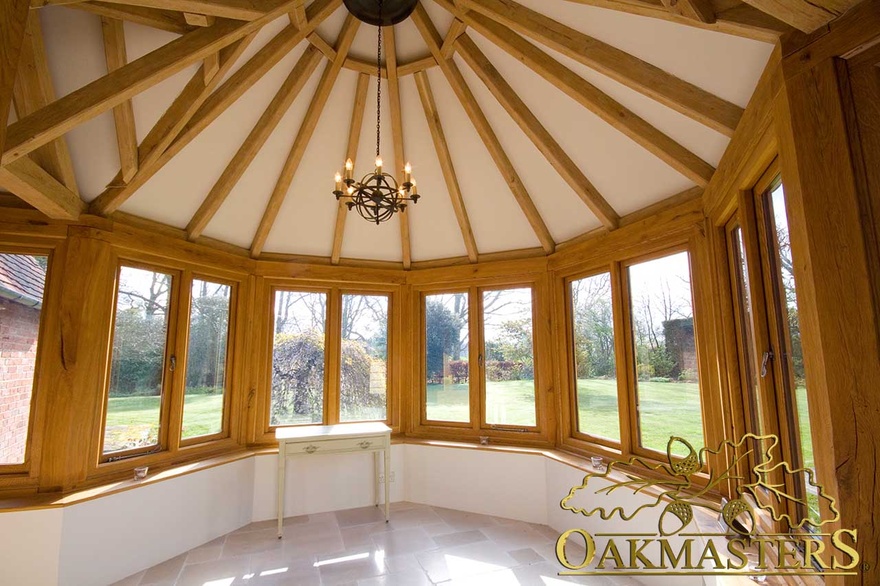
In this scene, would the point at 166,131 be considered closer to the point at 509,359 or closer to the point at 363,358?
the point at 363,358

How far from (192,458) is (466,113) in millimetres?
3748

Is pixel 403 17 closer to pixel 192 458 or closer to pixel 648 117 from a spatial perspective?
pixel 648 117

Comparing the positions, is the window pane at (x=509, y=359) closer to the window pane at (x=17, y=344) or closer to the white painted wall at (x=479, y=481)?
the white painted wall at (x=479, y=481)

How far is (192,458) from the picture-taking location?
3.75m

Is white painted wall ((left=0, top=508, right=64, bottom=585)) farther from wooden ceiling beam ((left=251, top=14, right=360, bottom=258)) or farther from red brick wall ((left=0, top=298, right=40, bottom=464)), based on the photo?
wooden ceiling beam ((left=251, top=14, right=360, bottom=258))

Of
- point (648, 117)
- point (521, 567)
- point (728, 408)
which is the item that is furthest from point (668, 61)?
point (521, 567)

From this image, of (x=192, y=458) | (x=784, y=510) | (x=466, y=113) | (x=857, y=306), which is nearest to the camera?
(x=857, y=306)

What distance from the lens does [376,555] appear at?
329cm

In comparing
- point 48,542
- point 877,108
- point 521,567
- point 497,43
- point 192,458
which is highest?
point 497,43

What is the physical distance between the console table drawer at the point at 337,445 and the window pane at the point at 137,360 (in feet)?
3.73

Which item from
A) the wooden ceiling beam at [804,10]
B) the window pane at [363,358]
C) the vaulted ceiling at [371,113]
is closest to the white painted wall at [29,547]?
the vaulted ceiling at [371,113]

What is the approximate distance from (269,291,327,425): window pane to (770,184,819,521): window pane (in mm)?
3929

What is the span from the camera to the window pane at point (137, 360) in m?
3.35
